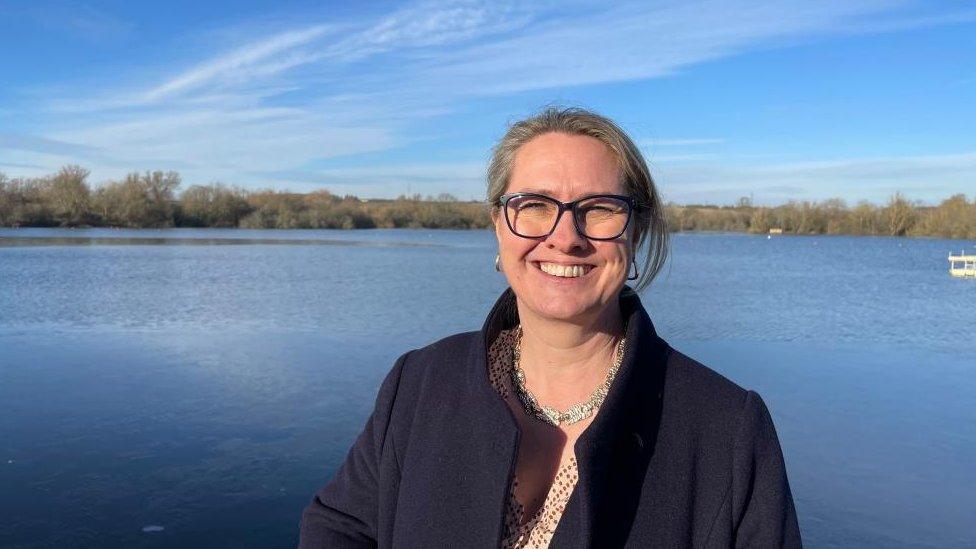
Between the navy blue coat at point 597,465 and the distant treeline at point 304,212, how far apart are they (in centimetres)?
4804

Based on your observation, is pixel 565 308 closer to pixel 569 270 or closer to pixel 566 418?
pixel 569 270

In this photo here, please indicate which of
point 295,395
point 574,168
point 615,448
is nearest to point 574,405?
point 615,448

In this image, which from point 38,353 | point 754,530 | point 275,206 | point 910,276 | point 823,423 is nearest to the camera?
point 754,530

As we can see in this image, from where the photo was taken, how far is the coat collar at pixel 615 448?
1277 mm

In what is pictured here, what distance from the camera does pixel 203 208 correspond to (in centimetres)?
6794

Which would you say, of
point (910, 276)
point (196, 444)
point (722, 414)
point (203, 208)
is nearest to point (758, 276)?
point (910, 276)

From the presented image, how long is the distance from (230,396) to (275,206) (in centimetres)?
7044

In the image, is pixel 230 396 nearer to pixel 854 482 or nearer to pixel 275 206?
pixel 854 482

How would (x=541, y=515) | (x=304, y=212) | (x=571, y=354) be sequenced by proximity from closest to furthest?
(x=541, y=515) → (x=571, y=354) → (x=304, y=212)

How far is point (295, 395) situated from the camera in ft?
24.8

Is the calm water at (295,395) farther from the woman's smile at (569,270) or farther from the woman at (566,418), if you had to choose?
the woman's smile at (569,270)

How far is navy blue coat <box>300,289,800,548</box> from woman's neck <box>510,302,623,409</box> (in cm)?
7

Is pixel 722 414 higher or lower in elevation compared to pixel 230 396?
higher

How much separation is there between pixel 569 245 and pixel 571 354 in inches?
8.9
